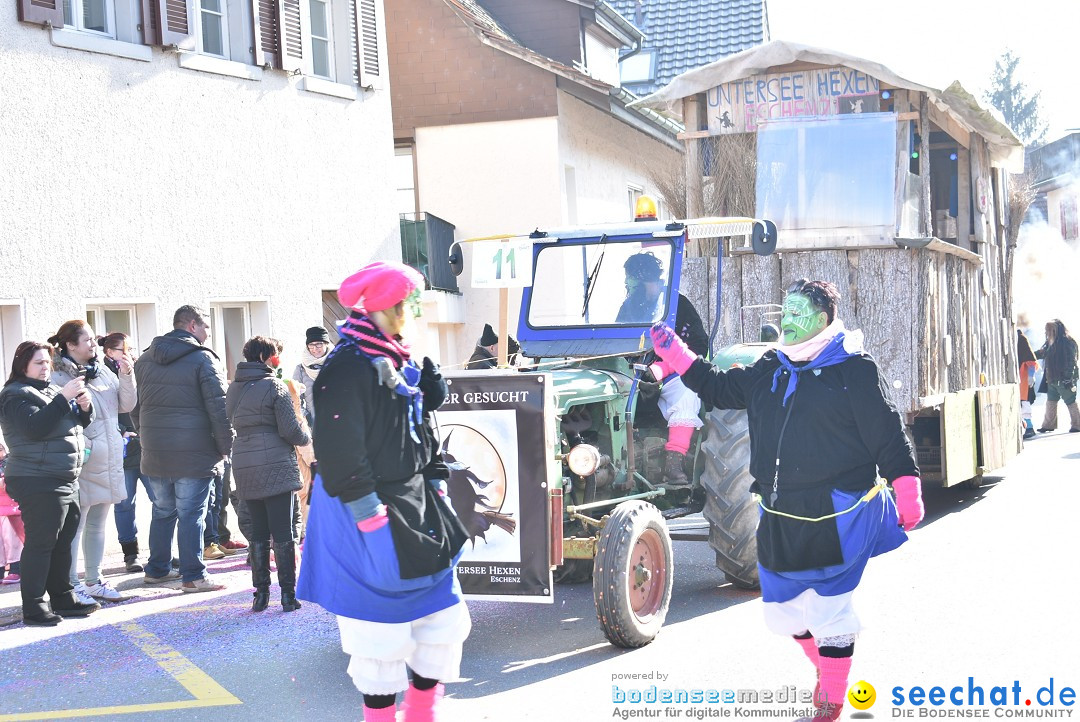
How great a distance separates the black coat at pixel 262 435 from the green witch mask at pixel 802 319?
12.4 ft

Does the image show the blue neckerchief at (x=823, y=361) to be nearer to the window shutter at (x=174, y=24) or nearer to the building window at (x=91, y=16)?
the building window at (x=91, y=16)

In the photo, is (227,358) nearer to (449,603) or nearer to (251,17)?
(251,17)

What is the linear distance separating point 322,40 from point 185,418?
261 inches

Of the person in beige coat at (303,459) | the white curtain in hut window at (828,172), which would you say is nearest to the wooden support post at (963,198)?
the white curtain in hut window at (828,172)

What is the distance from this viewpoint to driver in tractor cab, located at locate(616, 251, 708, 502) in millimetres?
7625

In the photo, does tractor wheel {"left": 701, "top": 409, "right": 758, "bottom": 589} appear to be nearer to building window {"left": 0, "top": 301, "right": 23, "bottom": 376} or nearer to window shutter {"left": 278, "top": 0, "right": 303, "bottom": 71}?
building window {"left": 0, "top": 301, "right": 23, "bottom": 376}

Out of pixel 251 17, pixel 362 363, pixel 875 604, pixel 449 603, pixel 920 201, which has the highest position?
pixel 251 17

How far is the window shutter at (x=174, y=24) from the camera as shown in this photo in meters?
11.4

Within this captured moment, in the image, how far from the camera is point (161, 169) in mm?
11508

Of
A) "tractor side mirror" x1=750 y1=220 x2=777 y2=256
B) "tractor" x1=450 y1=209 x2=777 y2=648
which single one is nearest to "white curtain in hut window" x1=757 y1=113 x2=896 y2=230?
"tractor" x1=450 y1=209 x2=777 y2=648

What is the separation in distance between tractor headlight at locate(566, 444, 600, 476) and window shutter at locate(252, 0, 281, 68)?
23.7 ft

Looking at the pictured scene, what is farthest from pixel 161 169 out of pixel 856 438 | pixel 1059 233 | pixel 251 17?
pixel 1059 233

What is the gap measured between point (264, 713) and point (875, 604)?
352cm

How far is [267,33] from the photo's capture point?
12.6m
